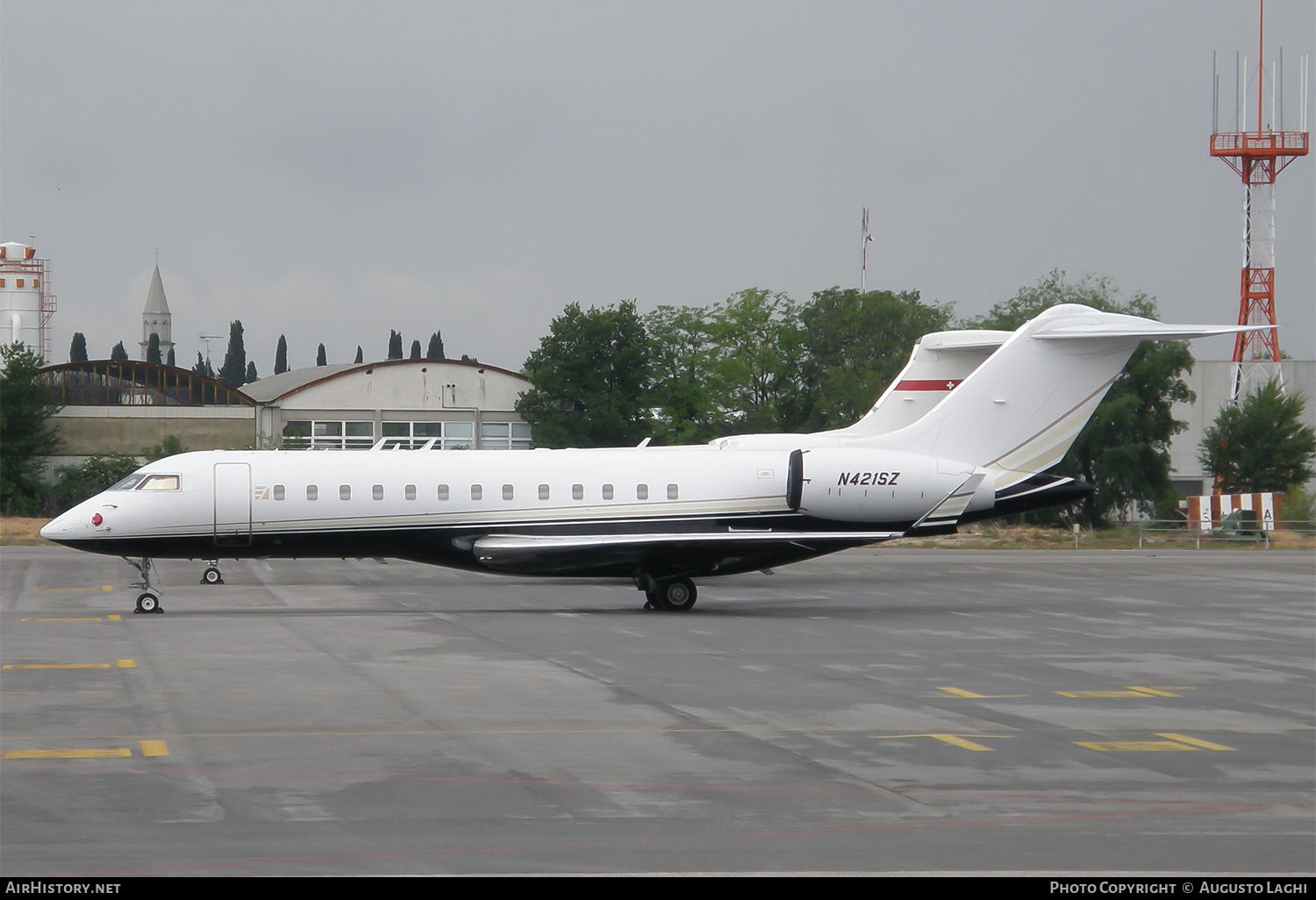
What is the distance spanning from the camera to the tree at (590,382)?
78.2 m

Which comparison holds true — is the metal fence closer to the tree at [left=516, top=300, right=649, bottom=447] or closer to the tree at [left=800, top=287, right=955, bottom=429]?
the tree at [left=800, top=287, right=955, bottom=429]

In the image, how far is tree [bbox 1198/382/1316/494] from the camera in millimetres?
64500

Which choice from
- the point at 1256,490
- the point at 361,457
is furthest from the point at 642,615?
the point at 1256,490

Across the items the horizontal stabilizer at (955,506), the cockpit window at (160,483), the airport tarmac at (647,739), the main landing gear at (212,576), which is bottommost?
the airport tarmac at (647,739)

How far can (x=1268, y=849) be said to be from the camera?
348 inches

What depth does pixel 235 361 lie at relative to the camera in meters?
143

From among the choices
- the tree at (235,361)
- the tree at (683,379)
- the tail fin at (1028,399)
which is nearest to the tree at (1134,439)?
the tree at (683,379)

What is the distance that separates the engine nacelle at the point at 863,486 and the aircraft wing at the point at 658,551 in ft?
3.41

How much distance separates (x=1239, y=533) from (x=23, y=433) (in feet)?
197

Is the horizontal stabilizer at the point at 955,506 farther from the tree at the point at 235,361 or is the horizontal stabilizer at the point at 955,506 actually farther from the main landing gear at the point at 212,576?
the tree at the point at 235,361

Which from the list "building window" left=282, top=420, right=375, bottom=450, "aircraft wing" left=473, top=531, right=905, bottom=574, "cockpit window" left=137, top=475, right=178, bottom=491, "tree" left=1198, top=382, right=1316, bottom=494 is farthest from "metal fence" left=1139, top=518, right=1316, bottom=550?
"building window" left=282, top=420, right=375, bottom=450

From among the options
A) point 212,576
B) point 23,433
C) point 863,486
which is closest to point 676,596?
point 863,486
